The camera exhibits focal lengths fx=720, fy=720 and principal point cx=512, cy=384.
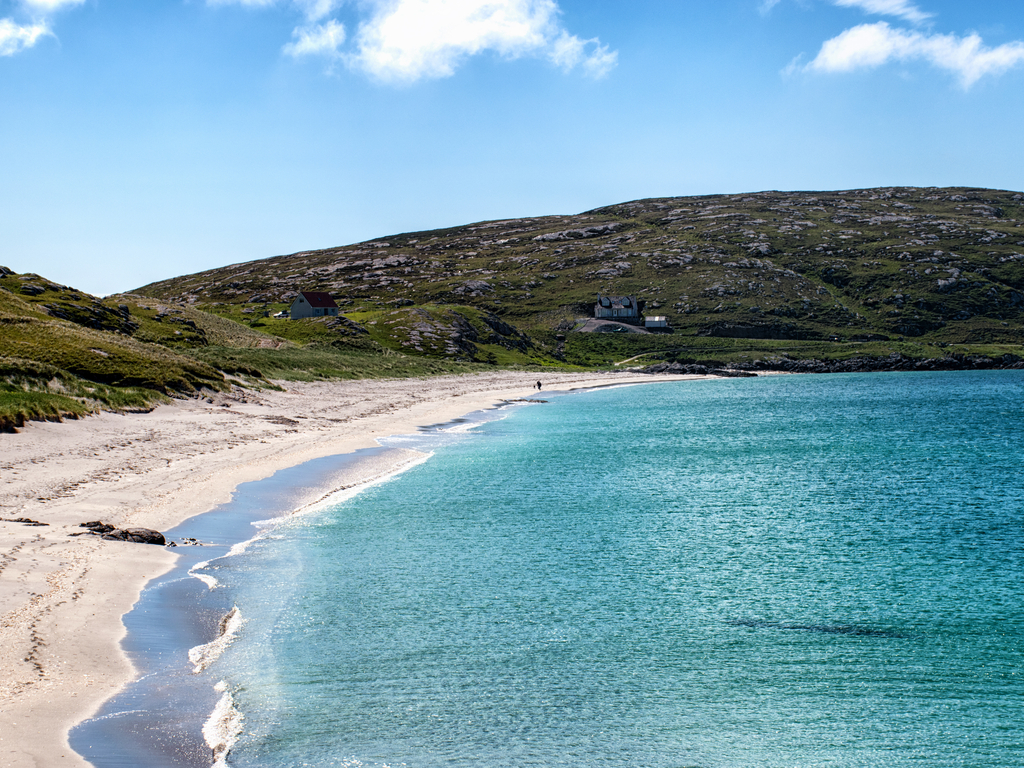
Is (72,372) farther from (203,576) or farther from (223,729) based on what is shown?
(223,729)

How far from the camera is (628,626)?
55.7ft

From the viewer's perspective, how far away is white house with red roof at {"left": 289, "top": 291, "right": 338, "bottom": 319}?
544 feet

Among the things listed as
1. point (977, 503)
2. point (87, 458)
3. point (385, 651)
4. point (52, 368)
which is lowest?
point (977, 503)

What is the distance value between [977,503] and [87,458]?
1485 inches

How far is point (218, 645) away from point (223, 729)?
349cm

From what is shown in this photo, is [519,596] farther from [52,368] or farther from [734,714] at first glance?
[52,368]

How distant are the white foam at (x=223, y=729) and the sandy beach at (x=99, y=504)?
5.93ft

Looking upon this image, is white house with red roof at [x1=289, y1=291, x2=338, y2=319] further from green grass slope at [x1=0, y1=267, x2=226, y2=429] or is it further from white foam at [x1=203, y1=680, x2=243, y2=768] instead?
white foam at [x1=203, y1=680, x2=243, y2=768]

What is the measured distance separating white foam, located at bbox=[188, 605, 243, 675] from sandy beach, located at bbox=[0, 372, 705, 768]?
118 centimetres

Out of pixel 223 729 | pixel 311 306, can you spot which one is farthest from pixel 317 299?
pixel 223 729

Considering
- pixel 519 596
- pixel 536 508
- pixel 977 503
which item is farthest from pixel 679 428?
pixel 519 596

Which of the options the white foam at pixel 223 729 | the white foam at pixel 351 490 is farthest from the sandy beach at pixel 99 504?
the white foam at pixel 223 729

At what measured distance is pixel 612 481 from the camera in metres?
36.5

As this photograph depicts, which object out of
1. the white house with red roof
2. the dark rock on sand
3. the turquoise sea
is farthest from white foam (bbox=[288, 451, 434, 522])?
the white house with red roof
